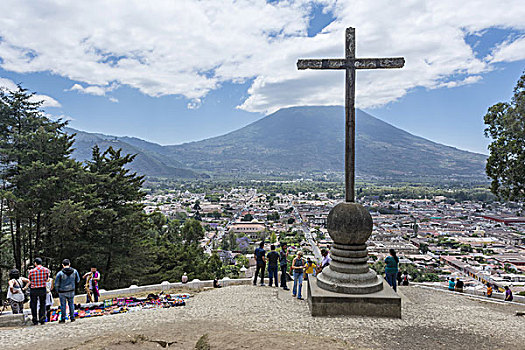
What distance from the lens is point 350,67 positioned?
6.79m

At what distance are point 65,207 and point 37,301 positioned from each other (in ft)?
18.8

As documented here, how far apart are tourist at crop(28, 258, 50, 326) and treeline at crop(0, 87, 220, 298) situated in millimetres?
5546

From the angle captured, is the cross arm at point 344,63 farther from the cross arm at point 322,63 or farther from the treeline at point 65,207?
the treeline at point 65,207

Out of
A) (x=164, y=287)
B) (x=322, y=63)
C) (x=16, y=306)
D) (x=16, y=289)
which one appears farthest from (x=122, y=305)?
(x=322, y=63)

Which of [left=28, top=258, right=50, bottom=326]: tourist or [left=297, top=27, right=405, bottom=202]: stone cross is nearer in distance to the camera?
[left=28, top=258, right=50, bottom=326]: tourist

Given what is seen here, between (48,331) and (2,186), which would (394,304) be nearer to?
(48,331)

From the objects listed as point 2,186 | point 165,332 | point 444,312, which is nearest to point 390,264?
point 444,312

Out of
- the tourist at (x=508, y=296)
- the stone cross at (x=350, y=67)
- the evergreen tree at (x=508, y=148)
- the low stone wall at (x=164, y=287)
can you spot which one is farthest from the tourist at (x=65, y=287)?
the evergreen tree at (x=508, y=148)

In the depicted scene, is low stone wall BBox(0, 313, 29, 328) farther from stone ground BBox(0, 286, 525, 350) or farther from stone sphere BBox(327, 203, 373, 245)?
stone sphere BBox(327, 203, 373, 245)

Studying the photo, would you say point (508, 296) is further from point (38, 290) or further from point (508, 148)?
point (38, 290)

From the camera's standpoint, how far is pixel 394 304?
5695 mm

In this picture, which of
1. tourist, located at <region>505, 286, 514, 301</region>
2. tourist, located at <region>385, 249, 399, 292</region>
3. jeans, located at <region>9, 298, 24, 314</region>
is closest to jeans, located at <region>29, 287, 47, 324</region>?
jeans, located at <region>9, 298, 24, 314</region>

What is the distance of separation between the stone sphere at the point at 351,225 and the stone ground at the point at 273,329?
54.3 inches

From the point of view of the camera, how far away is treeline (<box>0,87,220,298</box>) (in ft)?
38.1
